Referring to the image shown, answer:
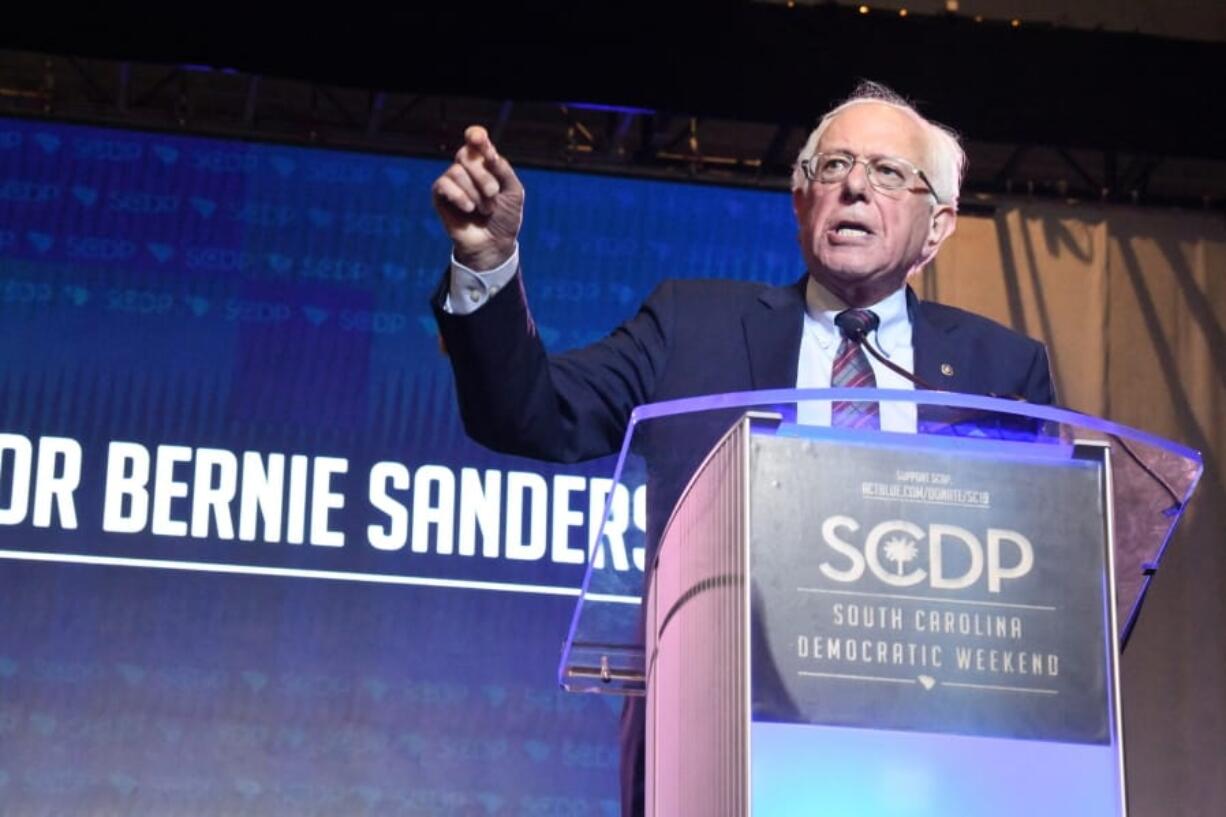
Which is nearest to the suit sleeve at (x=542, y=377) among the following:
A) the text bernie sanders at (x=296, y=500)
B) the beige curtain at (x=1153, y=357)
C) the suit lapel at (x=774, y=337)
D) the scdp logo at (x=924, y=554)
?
the suit lapel at (x=774, y=337)

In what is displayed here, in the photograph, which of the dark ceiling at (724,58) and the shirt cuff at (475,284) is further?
the dark ceiling at (724,58)

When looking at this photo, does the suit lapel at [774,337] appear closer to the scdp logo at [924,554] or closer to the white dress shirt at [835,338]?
the white dress shirt at [835,338]

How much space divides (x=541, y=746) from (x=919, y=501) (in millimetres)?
3982

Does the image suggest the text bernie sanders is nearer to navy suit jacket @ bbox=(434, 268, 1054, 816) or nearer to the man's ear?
the man's ear

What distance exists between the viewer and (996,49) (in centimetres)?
564

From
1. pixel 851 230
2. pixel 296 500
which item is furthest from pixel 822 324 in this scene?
pixel 296 500

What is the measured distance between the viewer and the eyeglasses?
218 centimetres

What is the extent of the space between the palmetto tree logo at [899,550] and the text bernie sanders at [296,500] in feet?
13.0

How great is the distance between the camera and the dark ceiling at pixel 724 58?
5359mm

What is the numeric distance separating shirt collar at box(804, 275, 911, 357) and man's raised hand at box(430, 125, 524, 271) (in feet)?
1.82

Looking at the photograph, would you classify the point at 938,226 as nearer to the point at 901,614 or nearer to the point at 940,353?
the point at 940,353

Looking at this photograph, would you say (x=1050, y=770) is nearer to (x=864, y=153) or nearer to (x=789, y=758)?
(x=789, y=758)

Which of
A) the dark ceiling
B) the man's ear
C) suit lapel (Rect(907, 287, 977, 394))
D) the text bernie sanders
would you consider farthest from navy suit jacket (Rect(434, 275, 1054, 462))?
the dark ceiling

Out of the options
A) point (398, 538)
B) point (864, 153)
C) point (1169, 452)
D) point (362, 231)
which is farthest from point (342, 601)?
point (1169, 452)
